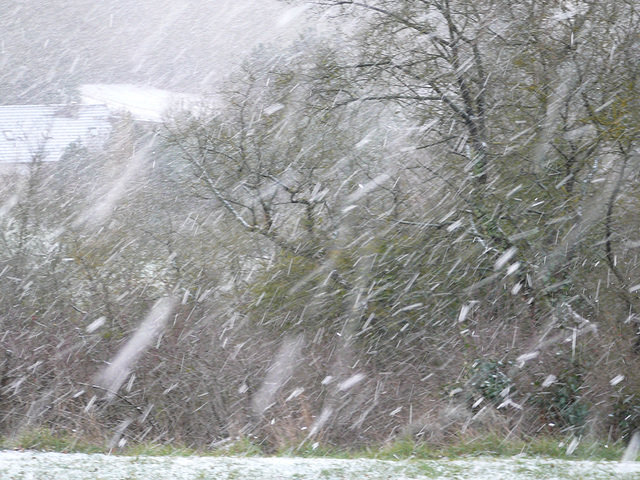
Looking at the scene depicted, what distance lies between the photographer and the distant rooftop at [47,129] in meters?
11.6

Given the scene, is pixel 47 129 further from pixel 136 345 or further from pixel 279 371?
pixel 279 371

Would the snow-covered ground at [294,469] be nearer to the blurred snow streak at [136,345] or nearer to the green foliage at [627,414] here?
the green foliage at [627,414]

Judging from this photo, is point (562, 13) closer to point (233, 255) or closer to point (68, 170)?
point (233, 255)

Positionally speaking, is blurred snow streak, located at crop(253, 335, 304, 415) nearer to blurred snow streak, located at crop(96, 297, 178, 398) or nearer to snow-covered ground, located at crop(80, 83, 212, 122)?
blurred snow streak, located at crop(96, 297, 178, 398)

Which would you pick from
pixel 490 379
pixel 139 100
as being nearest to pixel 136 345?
pixel 490 379

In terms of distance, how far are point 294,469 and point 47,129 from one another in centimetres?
988

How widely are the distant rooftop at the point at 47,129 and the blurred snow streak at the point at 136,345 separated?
335 cm

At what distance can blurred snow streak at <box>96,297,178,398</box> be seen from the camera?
9438mm

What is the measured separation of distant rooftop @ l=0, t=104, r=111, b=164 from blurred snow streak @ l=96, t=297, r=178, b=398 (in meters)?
3.35

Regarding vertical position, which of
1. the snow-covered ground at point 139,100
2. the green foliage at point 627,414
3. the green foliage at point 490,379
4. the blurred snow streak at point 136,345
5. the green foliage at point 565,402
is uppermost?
the snow-covered ground at point 139,100

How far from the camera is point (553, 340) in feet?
29.0

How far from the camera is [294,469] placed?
5219 mm

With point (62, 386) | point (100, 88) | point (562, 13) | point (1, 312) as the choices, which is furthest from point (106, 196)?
point (100, 88)

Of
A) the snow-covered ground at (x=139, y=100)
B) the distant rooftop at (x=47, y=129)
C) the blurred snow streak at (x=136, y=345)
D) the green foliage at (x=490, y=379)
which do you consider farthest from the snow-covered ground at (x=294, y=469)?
the snow-covered ground at (x=139, y=100)
